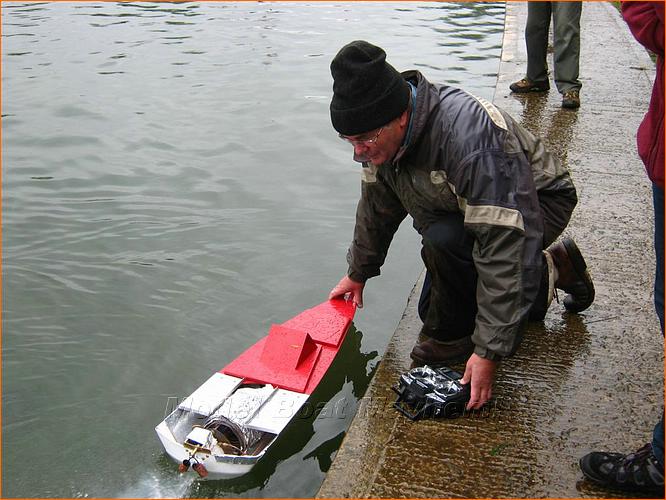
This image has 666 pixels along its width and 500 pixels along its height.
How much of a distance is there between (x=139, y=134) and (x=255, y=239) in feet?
9.44

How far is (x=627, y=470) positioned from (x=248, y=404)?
1659mm

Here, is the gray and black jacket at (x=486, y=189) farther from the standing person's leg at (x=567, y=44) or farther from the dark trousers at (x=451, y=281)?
the standing person's leg at (x=567, y=44)

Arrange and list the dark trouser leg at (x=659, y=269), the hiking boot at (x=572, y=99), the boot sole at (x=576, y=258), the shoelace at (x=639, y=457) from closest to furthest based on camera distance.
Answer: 1. the dark trouser leg at (x=659, y=269)
2. the shoelace at (x=639, y=457)
3. the boot sole at (x=576, y=258)
4. the hiking boot at (x=572, y=99)

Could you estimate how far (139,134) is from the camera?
8.04 metres

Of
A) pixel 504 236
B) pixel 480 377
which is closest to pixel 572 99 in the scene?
pixel 504 236

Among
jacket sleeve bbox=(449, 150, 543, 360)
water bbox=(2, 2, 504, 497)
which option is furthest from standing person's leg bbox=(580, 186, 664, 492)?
water bbox=(2, 2, 504, 497)

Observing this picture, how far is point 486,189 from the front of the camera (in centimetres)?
277

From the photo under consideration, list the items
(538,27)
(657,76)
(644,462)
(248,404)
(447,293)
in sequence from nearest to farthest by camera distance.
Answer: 1. (657,76)
2. (644,462)
3. (447,293)
4. (248,404)
5. (538,27)

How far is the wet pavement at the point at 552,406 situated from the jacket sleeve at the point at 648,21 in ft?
5.06

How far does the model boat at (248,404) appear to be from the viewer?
3.16 meters

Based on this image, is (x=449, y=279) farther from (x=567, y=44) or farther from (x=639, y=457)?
(x=567, y=44)

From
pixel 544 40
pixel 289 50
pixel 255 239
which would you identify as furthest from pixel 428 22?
pixel 255 239

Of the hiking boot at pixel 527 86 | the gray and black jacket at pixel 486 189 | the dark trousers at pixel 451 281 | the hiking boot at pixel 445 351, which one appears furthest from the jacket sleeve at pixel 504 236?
the hiking boot at pixel 527 86

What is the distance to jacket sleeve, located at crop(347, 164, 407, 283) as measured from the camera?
135 inches
